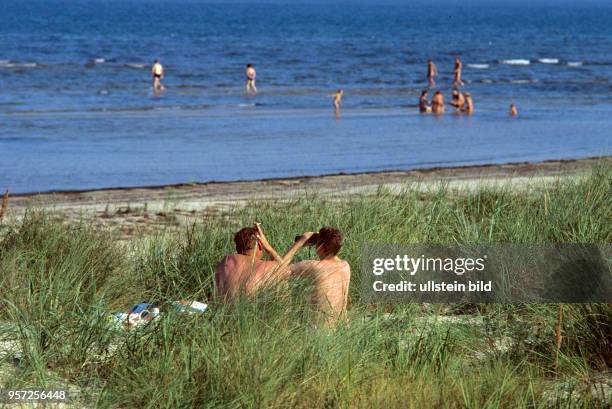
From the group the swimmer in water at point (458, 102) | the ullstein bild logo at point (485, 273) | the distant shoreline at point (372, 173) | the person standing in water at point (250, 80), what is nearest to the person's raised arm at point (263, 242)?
the ullstein bild logo at point (485, 273)

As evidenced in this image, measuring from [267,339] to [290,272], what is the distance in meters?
1.34

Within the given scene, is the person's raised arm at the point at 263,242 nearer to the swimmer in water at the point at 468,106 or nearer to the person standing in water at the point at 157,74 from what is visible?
the swimmer in water at the point at 468,106

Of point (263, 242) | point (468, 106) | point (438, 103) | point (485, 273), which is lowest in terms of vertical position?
point (468, 106)

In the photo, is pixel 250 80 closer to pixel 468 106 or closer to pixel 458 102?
pixel 458 102

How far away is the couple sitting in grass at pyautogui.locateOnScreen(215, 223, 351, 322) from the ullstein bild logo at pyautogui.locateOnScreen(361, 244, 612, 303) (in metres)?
0.36

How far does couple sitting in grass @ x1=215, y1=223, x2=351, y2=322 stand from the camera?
650 centimetres

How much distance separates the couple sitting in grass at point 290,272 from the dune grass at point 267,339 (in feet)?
0.48

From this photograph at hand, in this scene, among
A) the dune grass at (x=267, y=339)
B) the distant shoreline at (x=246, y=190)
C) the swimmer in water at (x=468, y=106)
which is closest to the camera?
the dune grass at (x=267, y=339)

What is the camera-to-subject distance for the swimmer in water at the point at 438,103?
31719mm

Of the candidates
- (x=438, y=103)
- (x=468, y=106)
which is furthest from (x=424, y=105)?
(x=468, y=106)

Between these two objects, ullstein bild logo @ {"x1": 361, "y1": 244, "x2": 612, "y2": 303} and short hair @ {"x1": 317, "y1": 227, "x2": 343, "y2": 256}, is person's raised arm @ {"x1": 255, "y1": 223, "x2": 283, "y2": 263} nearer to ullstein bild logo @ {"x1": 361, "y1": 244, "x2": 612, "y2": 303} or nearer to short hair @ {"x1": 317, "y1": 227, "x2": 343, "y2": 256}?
short hair @ {"x1": 317, "y1": 227, "x2": 343, "y2": 256}

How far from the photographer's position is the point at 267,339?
545 cm

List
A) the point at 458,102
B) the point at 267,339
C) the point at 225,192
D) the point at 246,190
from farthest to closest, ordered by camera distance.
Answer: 1. the point at 458,102
2. the point at 246,190
3. the point at 225,192
4. the point at 267,339

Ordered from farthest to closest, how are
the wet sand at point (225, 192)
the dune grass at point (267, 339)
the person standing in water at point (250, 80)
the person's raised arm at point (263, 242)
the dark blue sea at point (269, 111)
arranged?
1. the person standing in water at point (250, 80)
2. the dark blue sea at point (269, 111)
3. the wet sand at point (225, 192)
4. the person's raised arm at point (263, 242)
5. the dune grass at point (267, 339)
